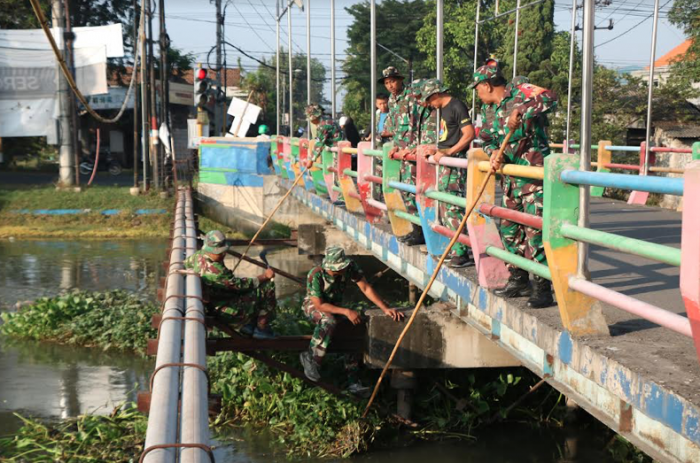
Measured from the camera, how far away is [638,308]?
3025 millimetres

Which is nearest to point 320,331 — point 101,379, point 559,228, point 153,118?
point 101,379

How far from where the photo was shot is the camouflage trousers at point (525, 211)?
452 cm

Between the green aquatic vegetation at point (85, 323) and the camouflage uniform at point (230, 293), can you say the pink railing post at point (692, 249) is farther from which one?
the green aquatic vegetation at point (85, 323)

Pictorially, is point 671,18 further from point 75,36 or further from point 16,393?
point 16,393

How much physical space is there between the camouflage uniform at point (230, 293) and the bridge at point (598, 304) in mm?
2102

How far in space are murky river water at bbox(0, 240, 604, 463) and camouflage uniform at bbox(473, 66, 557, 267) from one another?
3281mm

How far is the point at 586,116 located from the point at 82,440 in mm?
5620

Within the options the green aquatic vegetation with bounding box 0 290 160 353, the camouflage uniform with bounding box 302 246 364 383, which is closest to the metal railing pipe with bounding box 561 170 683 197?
the camouflage uniform with bounding box 302 246 364 383

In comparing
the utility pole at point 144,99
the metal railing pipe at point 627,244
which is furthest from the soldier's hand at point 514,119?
the utility pole at point 144,99

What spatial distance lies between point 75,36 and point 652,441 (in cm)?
2289

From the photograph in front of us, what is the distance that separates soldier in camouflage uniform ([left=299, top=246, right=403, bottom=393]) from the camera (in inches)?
301

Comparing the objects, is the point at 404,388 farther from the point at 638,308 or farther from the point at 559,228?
the point at 638,308

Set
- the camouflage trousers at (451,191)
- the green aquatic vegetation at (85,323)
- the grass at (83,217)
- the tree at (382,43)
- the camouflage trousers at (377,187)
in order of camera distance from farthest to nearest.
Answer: the tree at (382,43) → the grass at (83,217) → the green aquatic vegetation at (85,323) → the camouflage trousers at (377,187) → the camouflage trousers at (451,191)

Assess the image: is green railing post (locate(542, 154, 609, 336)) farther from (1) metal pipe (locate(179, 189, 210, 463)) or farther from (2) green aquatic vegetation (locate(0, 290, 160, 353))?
(2) green aquatic vegetation (locate(0, 290, 160, 353))
